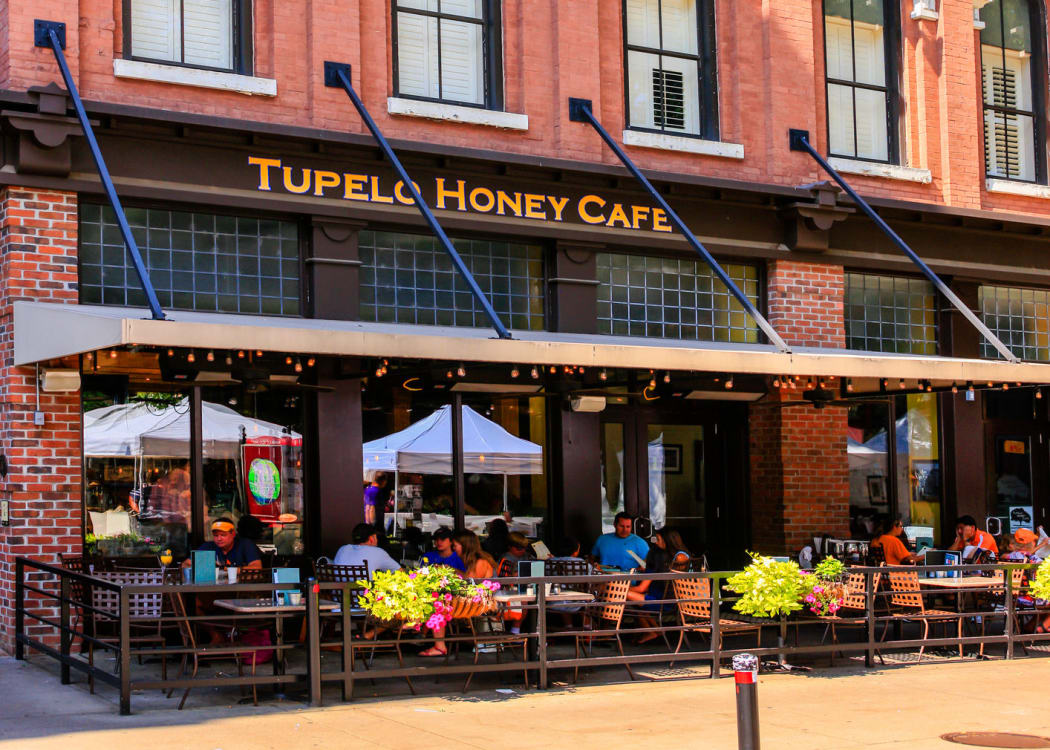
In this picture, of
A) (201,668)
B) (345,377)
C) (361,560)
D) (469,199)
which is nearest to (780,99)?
(469,199)

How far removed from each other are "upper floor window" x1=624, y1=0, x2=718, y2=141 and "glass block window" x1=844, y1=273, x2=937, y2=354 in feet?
9.53

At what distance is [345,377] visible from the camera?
13695mm

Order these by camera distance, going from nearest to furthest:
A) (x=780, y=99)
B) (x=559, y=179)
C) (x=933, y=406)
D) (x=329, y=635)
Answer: (x=329, y=635), (x=559, y=179), (x=780, y=99), (x=933, y=406)

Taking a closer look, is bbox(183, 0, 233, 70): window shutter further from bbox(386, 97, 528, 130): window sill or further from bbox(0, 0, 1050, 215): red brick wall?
bbox(386, 97, 528, 130): window sill

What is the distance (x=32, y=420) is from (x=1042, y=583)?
31.2 feet

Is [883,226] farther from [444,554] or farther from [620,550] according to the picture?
[444,554]

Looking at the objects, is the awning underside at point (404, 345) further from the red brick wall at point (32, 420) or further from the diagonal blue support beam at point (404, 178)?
the diagonal blue support beam at point (404, 178)

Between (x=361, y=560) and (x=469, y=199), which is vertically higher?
(x=469, y=199)

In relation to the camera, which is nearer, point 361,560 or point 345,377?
point 361,560

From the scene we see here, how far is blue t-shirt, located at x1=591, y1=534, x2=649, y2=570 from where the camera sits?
14.1 metres

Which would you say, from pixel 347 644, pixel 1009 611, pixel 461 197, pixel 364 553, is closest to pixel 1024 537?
pixel 1009 611

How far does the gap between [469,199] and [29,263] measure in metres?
4.59

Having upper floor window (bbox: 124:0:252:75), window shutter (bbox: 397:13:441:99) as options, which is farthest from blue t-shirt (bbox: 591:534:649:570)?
upper floor window (bbox: 124:0:252:75)

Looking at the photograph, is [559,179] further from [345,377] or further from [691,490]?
[691,490]
